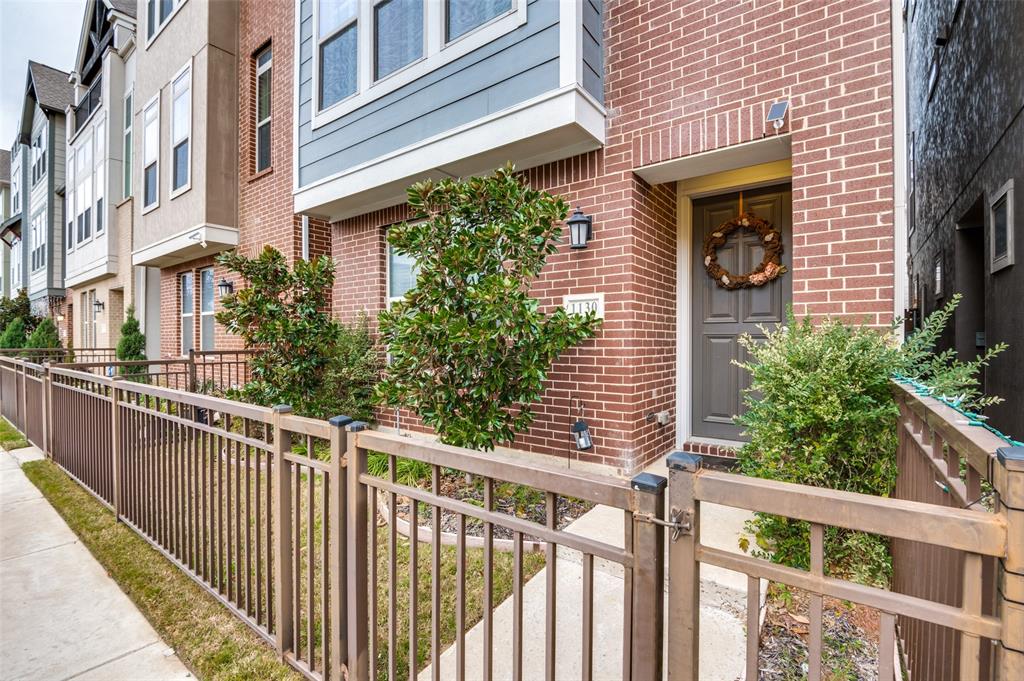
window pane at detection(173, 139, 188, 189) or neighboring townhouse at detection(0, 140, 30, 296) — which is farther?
neighboring townhouse at detection(0, 140, 30, 296)

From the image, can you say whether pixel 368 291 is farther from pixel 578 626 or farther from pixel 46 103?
pixel 46 103

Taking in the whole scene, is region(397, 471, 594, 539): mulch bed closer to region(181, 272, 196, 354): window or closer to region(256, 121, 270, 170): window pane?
region(256, 121, 270, 170): window pane

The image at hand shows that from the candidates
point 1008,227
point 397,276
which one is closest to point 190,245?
point 397,276

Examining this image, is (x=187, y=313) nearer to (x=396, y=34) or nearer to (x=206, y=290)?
(x=206, y=290)

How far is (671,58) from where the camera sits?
380 cm

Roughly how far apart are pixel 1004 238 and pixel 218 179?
9.47 metres

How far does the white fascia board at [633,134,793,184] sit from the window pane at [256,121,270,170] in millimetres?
6081

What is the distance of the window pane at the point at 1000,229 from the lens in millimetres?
3965

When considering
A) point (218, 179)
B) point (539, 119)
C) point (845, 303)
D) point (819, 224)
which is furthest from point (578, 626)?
point (218, 179)

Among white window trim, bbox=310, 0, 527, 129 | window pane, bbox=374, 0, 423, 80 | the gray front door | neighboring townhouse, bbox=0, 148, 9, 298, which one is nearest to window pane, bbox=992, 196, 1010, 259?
the gray front door

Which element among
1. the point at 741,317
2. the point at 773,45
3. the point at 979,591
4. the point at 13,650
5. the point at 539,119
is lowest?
the point at 13,650

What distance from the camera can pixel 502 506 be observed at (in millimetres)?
3486

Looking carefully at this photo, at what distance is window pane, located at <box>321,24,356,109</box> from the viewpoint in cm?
542

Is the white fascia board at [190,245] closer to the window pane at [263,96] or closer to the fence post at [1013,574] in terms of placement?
the window pane at [263,96]
